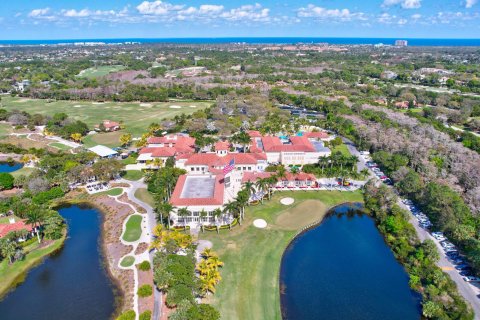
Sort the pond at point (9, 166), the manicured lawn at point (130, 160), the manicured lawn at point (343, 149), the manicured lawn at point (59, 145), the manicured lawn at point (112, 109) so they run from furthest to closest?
the manicured lawn at point (112, 109) < the manicured lawn at point (59, 145) < the manicured lawn at point (343, 149) < the manicured lawn at point (130, 160) < the pond at point (9, 166)

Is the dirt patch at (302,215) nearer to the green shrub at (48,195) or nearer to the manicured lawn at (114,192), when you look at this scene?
the manicured lawn at (114,192)

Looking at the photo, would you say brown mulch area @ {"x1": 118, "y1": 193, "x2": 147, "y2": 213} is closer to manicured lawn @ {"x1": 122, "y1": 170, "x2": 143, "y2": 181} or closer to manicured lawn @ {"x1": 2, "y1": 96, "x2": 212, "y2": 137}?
manicured lawn @ {"x1": 122, "y1": 170, "x2": 143, "y2": 181}

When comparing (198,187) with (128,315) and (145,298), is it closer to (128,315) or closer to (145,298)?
(145,298)

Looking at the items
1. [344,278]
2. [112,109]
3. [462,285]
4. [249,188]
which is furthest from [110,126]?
[462,285]

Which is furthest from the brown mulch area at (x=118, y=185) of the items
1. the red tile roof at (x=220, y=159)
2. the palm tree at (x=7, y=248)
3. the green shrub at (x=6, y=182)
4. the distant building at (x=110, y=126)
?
the distant building at (x=110, y=126)

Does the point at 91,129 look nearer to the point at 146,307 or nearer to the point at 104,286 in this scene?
the point at 104,286

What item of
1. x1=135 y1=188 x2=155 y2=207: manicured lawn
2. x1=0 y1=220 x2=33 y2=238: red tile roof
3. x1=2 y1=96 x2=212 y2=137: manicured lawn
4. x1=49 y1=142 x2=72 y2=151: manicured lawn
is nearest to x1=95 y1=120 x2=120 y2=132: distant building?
x1=2 y1=96 x2=212 y2=137: manicured lawn

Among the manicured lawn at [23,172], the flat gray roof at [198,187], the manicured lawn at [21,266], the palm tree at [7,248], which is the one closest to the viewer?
the manicured lawn at [21,266]
